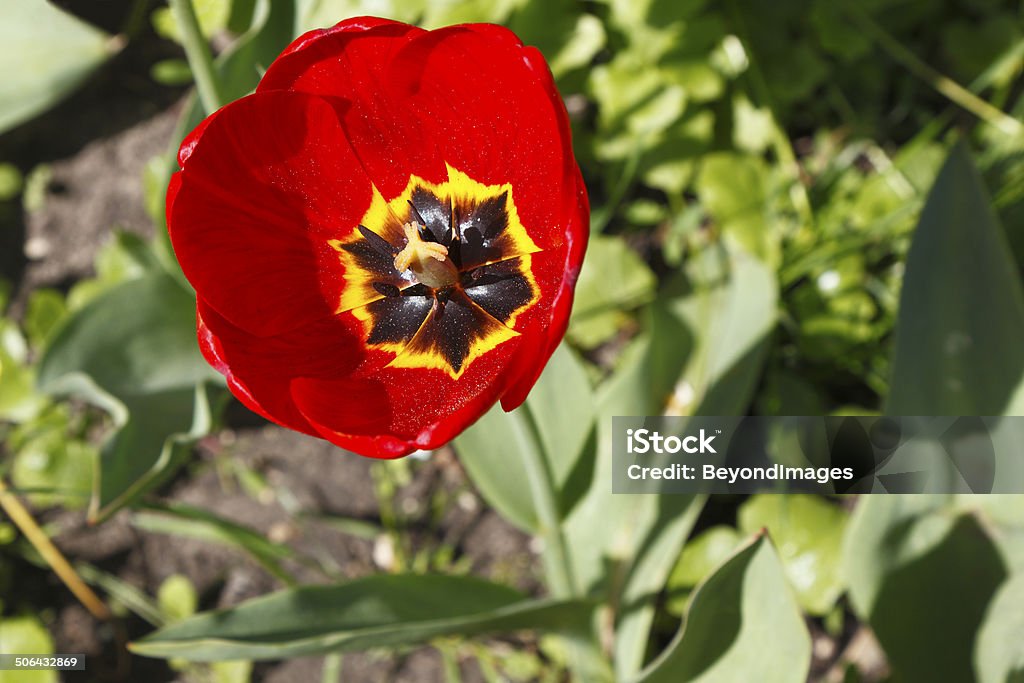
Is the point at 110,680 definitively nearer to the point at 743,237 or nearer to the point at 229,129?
the point at 229,129

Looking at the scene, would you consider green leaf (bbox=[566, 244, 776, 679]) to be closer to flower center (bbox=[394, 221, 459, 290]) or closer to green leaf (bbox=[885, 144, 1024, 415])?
green leaf (bbox=[885, 144, 1024, 415])

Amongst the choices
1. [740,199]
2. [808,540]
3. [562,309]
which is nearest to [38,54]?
[562,309]

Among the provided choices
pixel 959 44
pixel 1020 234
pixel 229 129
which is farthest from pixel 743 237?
pixel 229 129

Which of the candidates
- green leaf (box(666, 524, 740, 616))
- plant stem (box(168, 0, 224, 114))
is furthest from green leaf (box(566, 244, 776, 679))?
plant stem (box(168, 0, 224, 114))

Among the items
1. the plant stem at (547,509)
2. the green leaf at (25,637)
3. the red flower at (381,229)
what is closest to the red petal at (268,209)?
the red flower at (381,229)

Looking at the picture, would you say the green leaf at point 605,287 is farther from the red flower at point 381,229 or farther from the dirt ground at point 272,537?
the red flower at point 381,229

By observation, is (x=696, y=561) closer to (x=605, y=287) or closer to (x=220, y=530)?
(x=605, y=287)
